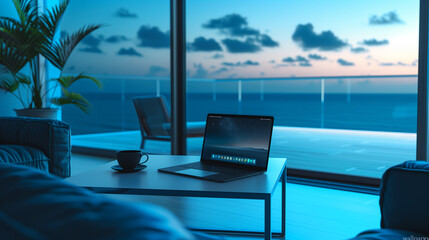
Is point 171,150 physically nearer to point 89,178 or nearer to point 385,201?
point 89,178

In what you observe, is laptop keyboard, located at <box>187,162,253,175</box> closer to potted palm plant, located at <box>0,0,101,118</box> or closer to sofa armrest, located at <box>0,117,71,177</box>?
sofa armrest, located at <box>0,117,71,177</box>

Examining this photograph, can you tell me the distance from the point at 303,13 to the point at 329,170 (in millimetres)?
1370

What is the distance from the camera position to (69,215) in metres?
0.35

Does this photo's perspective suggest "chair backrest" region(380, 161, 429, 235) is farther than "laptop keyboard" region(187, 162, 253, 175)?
No

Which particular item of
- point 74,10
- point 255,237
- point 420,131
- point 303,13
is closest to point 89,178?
point 255,237

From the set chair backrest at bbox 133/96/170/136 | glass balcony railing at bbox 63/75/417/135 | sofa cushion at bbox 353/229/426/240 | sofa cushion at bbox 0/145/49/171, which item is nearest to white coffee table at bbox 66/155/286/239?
sofa cushion at bbox 353/229/426/240

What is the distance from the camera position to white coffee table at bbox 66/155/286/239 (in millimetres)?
1429

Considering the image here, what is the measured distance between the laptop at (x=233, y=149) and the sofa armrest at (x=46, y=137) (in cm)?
131

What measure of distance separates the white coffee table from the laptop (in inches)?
2.4

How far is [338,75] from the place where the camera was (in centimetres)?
355

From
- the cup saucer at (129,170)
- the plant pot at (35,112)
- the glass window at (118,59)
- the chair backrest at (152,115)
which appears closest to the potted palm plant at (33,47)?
the plant pot at (35,112)

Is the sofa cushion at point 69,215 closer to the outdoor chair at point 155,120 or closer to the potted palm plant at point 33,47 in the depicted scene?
the outdoor chair at point 155,120

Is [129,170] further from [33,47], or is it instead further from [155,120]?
[33,47]

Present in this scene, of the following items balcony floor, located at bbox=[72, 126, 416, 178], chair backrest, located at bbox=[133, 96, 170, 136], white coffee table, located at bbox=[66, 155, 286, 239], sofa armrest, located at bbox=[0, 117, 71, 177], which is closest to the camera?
white coffee table, located at bbox=[66, 155, 286, 239]
